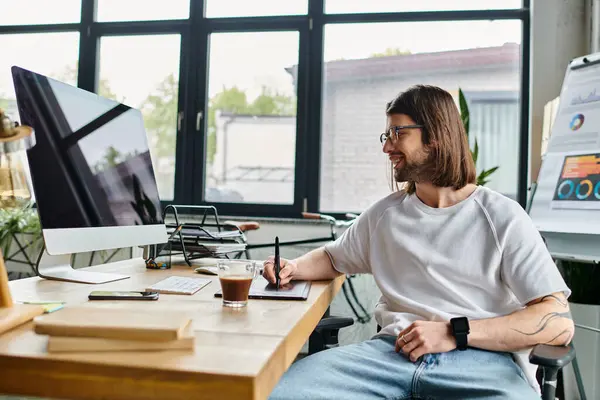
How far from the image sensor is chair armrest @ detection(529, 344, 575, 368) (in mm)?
1078

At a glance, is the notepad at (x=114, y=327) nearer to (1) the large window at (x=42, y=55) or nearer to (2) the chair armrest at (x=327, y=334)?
(2) the chair armrest at (x=327, y=334)

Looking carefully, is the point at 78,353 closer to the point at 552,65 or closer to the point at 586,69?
the point at 586,69

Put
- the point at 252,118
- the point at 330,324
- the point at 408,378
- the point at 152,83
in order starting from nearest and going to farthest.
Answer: the point at 408,378
the point at 330,324
the point at 252,118
the point at 152,83

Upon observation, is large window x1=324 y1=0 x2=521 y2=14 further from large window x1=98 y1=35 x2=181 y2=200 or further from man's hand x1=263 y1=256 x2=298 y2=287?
man's hand x1=263 y1=256 x2=298 y2=287

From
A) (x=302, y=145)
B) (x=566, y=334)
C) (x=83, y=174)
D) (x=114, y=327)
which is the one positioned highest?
(x=302, y=145)

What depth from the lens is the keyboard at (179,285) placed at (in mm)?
1274

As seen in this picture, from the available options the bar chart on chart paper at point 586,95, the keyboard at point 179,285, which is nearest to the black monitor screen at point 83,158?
the keyboard at point 179,285

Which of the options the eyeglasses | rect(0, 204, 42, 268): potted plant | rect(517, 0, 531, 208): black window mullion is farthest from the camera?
rect(0, 204, 42, 268): potted plant

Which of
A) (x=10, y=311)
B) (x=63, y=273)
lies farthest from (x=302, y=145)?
(x=10, y=311)

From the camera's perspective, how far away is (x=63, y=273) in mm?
1464

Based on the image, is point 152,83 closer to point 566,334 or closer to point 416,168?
point 416,168

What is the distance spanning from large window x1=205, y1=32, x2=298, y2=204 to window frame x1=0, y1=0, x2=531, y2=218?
5cm

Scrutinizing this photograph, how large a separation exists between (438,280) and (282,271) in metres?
0.42

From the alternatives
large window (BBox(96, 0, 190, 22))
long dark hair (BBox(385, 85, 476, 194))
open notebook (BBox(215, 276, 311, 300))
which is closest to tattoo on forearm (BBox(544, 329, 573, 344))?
long dark hair (BBox(385, 85, 476, 194))
